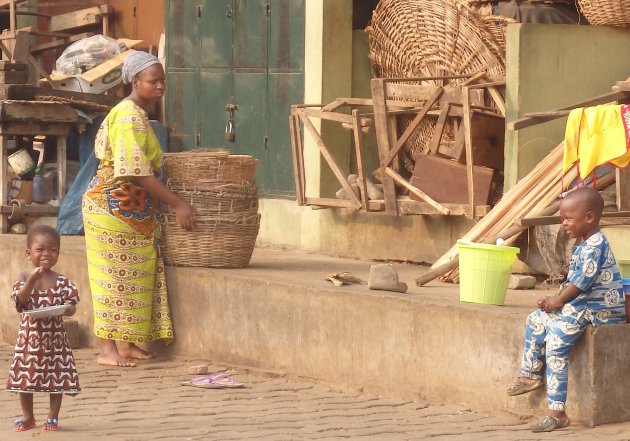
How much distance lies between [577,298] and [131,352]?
125 inches

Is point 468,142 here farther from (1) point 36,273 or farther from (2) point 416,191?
(1) point 36,273

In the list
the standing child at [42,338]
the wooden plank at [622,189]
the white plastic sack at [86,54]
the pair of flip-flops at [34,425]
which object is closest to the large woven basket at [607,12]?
the wooden plank at [622,189]

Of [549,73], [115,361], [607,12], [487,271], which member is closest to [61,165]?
[115,361]

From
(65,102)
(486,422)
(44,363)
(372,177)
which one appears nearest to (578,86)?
(372,177)

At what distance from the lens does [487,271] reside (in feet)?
22.7

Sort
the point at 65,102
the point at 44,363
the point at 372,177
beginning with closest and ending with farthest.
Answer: the point at 44,363 → the point at 372,177 → the point at 65,102

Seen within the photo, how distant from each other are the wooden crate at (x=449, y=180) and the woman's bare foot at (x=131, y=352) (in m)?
1.97

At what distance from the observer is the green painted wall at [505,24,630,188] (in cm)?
816

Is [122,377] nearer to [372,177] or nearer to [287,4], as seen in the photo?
[372,177]

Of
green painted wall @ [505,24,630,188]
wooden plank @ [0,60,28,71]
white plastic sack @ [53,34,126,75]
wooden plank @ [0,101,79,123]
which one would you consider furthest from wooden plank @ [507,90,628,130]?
white plastic sack @ [53,34,126,75]

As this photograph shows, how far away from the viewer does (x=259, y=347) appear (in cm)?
807

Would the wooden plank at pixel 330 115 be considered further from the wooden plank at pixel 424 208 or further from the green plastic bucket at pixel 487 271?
the green plastic bucket at pixel 487 271

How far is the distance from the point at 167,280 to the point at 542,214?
248 cm

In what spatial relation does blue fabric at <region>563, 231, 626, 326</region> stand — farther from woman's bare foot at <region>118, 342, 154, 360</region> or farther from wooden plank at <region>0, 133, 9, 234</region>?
wooden plank at <region>0, 133, 9, 234</region>
